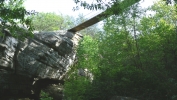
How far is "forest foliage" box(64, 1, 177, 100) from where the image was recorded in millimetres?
10938

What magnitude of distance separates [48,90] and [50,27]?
58.0ft

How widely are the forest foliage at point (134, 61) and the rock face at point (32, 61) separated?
50.3 inches

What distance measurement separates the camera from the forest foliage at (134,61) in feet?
35.9

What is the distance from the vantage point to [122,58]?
563 inches

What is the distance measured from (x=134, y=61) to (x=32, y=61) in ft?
22.3

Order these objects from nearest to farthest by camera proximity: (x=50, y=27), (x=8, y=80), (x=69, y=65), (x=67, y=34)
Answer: (x=8, y=80), (x=69, y=65), (x=67, y=34), (x=50, y=27)

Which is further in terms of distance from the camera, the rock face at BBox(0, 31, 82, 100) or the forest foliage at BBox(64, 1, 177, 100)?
Result: the rock face at BBox(0, 31, 82, 100)

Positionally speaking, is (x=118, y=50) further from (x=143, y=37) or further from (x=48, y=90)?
(x=48, y=90)

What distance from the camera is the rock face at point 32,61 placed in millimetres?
12578

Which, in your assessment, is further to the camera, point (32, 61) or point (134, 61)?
point (134, 61)

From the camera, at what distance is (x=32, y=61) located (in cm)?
1329

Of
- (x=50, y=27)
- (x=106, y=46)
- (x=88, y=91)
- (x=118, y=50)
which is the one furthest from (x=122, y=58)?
(x=50, y=27)

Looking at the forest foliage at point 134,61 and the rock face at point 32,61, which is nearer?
the forest foliage at point 134,61

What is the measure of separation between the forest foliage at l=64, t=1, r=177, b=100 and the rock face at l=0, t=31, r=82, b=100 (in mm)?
1279
